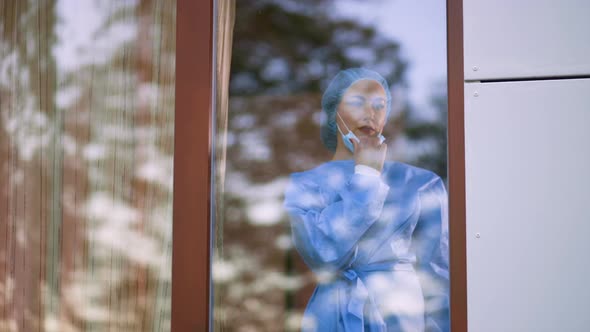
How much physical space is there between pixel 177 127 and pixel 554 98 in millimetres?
1167

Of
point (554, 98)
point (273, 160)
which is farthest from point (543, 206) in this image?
point (273, 160)

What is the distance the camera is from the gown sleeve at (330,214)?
1.83 metres

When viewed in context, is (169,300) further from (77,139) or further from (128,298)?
(77,139)

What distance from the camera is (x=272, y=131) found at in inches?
75.4

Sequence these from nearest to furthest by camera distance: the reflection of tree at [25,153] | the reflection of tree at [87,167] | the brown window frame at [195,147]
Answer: the brown window frame at [195,147], the reflection of tree at [87,167], the reflection of tree at [25,153]

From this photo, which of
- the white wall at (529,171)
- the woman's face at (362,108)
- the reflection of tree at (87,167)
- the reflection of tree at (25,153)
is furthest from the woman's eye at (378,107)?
the reflection of tree at (25,153)

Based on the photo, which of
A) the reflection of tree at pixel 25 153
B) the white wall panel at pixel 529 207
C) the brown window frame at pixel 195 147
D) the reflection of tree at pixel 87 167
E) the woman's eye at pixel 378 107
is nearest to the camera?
the white wall panel at pixel 529 207

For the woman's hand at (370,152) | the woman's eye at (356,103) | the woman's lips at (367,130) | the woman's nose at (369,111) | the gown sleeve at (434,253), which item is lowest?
the gown sleeve at (434,253)

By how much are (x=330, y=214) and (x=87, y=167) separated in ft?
3.19

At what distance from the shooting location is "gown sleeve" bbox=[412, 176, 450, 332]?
175 cm

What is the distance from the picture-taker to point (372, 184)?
1.84m

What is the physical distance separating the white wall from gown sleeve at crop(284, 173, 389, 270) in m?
0.33

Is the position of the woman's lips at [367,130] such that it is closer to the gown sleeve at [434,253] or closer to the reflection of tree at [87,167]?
the gown sleeve at [434,253]

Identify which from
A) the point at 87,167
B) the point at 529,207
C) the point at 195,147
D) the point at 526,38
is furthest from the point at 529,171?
the point at 87,167
